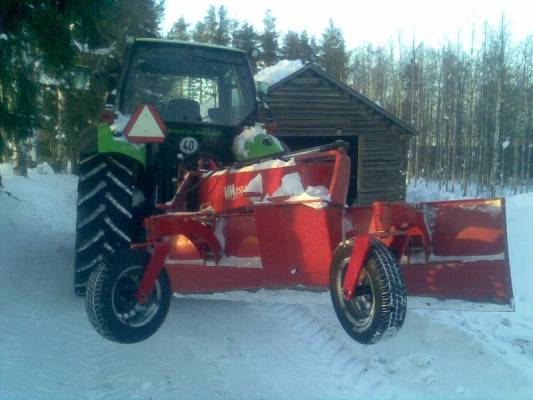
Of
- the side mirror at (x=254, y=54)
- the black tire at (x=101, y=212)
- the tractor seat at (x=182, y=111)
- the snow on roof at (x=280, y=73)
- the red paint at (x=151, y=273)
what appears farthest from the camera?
the snow on roof at (x=280, y=73)

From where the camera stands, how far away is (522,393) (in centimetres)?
383

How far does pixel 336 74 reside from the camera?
157ft

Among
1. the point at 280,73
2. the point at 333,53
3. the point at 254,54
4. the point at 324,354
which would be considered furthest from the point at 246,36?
the point at 324,354

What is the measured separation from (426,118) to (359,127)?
26253 mm

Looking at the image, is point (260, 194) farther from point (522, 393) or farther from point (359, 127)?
point (359, 127)

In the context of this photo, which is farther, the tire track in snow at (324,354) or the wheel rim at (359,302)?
Result: the tire track in snow at (324,354)

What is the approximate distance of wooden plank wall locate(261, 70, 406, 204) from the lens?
Result: 17469mm

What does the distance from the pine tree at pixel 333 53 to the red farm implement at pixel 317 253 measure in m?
45.3

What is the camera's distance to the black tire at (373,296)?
278 cm

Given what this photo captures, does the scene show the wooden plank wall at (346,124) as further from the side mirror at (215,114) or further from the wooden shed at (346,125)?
the side mirror at (215,114)

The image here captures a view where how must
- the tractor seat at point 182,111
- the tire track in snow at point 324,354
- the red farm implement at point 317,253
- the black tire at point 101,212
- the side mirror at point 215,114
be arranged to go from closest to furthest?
the red farm implement at point 317,253 < the tire track in snow at point 324,354 < the black tire at point 101,212 < the tractor seat at point 182,111 < the side mirror at point 215,114

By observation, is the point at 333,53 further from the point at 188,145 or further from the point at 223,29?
the point at 188,145

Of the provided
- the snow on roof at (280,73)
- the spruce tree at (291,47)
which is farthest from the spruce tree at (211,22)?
the snow on roof at (280,73)

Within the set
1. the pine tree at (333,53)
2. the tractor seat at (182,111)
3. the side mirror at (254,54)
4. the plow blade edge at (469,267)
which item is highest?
the pine tree at (333,53)
